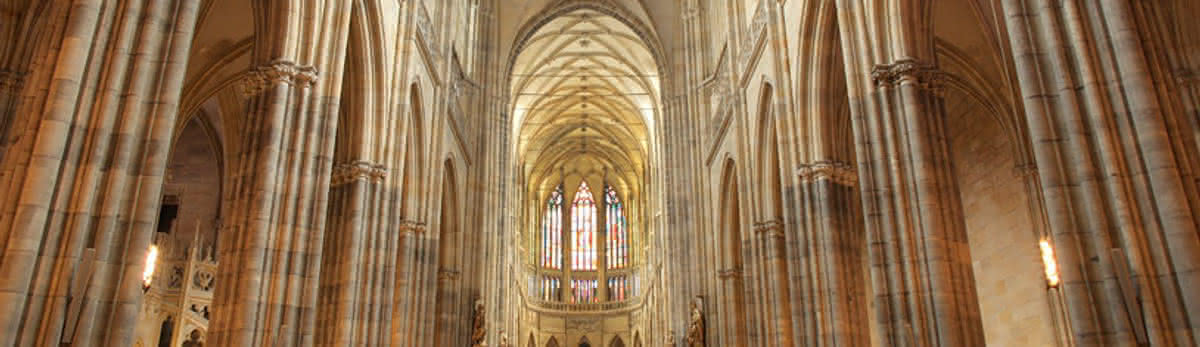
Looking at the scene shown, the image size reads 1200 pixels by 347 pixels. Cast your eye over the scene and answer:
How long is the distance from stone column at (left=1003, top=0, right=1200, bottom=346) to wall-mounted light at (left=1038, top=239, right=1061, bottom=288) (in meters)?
10.6

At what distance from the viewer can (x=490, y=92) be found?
101ft

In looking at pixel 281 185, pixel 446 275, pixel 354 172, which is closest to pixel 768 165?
pixel 354 172

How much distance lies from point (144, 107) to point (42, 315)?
2021 mm

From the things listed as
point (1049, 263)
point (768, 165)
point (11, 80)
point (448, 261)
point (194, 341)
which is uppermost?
point (768, 165)

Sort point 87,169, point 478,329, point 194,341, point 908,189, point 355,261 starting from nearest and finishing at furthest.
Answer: point 87,169
point 908,189
point 355,261
point 194,341
point 478,329

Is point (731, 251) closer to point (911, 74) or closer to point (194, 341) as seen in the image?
point (911, 74)

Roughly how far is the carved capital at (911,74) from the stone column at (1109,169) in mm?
3512

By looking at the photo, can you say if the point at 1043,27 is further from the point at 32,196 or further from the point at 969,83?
the point at 969,83

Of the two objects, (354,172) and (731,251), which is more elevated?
(731,251)

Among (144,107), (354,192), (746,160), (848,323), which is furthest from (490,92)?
(144,107)

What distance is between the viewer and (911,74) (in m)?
11.8

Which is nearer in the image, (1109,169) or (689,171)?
(1109,169)

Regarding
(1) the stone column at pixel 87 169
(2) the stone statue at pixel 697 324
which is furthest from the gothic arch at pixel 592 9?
(1) the stone column at pixel 87 169

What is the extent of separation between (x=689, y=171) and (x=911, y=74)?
18.3 metres
